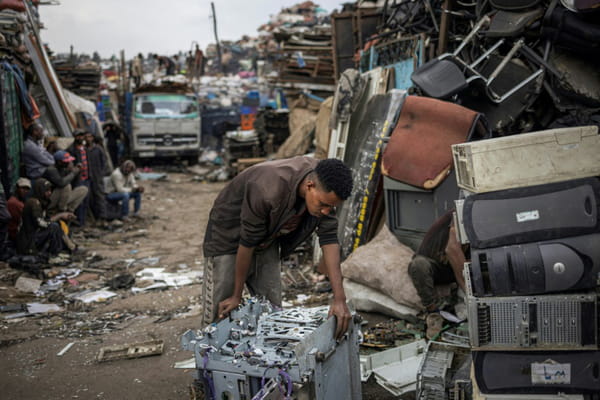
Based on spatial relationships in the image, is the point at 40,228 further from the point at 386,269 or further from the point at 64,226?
the point at 386,269

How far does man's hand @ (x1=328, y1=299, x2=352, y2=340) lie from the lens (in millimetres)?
2645

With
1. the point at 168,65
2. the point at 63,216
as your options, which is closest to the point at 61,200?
the point at 63,216

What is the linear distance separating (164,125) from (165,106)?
67 cm

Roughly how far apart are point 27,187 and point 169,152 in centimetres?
854

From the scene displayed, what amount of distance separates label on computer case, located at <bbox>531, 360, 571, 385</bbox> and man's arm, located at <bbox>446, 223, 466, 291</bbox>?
1.64 m

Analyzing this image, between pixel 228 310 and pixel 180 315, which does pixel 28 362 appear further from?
pixel 228 310

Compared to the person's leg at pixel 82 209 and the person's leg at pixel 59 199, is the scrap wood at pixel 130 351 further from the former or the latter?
the person's leg at pixel 82 209

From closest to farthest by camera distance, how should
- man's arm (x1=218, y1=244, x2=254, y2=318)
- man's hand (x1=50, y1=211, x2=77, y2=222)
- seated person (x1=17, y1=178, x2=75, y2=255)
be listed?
man's arm (x1=218, y1=244, x2=254, y2=318) < seated person (x1=17, y1=178, x2=75, y2=255) < man's hand (x1=50, y1=211, x2=77, y2=222)

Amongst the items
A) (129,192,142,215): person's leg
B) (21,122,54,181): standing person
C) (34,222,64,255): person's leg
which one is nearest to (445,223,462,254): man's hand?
(34,222,64,255): person's leg

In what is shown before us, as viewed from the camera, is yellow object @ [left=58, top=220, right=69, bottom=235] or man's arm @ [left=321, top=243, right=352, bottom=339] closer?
man's arm @ [left=321, top=243, right=352, bottom=339]

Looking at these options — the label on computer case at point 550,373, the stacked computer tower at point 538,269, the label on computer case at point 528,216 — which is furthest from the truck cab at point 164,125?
the label on computer case at point 550,373

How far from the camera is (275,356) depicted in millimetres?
2420

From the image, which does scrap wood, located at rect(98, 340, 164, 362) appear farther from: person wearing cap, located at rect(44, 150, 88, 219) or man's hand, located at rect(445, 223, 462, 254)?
person wearing cap, located at rect(44, 150, 88, 219)

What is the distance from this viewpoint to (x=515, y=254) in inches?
99.5
